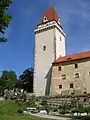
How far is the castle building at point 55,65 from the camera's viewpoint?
4691cm

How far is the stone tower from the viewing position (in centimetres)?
5160

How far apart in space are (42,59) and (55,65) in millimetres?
4424

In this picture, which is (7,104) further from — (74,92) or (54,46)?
(54,46)

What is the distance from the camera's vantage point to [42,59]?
53469mm

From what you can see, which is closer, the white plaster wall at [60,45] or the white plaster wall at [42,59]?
the white plaster wall at [42,59]

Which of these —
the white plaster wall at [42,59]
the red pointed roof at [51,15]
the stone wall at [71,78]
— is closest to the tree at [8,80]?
the white plaster wall at [42,59]

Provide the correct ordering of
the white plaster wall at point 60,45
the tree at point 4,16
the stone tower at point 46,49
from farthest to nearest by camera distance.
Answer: the white plaster wall at point 60,45 → the stone tower at point 46,49 → the tree at point 4,16

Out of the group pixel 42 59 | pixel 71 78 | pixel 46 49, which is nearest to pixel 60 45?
pixel 46 49

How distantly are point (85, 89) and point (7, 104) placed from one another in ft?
53.6

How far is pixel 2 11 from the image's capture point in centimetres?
1825

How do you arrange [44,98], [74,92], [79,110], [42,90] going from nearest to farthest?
1. [79,110]
2. [44,98]
3. [74,92]
4. [42,90]

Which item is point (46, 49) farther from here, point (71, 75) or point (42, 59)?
point (71, 75)

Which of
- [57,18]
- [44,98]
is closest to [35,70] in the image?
[44,98]

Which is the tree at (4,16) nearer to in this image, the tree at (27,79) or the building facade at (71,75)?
the building facade at (71,75)
